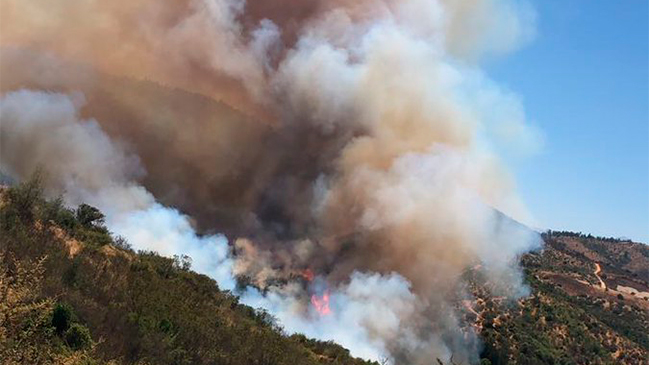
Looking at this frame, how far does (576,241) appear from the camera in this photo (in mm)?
187000

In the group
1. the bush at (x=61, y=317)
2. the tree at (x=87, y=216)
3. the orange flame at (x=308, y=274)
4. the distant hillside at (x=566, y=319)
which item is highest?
the distant hillside at (x=566, y=319)

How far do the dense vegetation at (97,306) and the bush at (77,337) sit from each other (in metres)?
0.03

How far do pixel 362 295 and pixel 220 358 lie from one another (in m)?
44.4

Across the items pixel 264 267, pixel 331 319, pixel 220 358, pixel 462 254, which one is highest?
pixel 462 254

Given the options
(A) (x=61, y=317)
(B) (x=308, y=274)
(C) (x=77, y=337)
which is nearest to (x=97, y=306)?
(A) (x=61, y=317)

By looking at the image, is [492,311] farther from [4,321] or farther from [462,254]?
[4,321]

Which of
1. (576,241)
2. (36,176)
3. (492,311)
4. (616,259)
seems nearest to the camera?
(36,176)

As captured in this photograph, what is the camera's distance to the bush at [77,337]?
16.0 metres

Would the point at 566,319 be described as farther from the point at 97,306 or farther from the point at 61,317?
the point at 61,317

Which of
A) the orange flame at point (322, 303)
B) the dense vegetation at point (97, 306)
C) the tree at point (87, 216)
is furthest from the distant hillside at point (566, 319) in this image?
the tree at point (87, 216)

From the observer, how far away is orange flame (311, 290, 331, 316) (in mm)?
66250

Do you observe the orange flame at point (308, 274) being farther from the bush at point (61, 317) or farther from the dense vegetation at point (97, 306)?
the bush at point (61, 317)

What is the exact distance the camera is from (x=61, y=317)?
16.6 metres

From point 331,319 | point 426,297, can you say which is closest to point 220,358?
point 331,319
